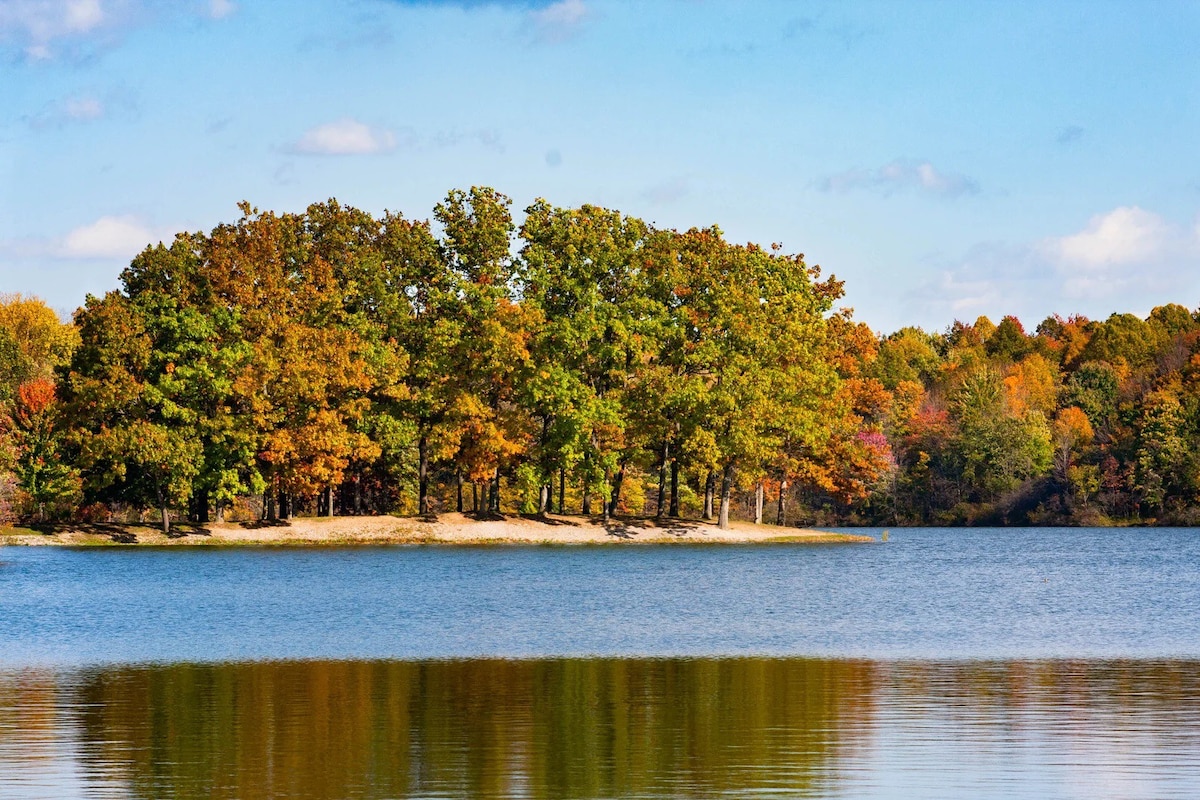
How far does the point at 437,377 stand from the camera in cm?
8538

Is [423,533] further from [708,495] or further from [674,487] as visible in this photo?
[708,495]

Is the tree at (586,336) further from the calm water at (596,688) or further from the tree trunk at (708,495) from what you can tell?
the calm water at (596,688)

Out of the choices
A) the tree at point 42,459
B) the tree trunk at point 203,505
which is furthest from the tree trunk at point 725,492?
the tree at point 42,459

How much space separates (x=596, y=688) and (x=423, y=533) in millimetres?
60620

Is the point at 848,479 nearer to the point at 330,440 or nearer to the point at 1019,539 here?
the point at 1019,539

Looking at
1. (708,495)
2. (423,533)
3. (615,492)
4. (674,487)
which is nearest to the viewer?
(423,533)

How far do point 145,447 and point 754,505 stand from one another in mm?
49585

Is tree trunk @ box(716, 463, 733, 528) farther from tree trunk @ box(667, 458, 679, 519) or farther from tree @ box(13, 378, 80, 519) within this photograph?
tree @ box(13, 378, 80, 519)

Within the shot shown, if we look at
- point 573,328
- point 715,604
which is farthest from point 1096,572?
point 573,328

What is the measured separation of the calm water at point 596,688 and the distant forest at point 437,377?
26062 millimetres

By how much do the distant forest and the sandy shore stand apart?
5.76 ft

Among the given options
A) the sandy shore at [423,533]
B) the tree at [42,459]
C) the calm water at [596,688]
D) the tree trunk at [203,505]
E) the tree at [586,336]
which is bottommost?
the calm water at [596,688]

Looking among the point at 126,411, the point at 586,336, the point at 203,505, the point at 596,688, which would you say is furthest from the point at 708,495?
the point at 596,688

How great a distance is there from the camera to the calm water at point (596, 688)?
1819 centimetres
